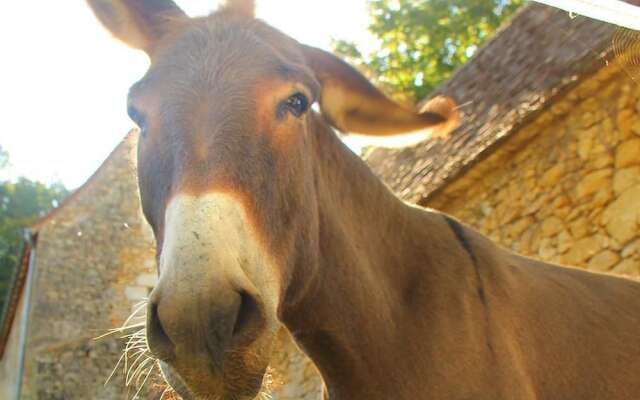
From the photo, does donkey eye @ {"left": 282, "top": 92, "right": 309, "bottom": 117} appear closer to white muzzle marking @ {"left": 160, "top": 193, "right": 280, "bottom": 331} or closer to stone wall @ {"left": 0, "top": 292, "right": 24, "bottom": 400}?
white muzzle marking @ {"left": 160, "top": 193, "right": 280, "bottom": 331}

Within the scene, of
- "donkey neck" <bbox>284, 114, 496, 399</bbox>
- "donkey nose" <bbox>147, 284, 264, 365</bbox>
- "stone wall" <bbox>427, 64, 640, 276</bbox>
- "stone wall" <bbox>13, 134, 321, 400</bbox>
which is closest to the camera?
"donkey nose" <bbox>147, 284, 264, 365</bbox>

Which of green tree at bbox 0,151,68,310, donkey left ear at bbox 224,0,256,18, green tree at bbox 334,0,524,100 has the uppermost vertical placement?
green tree at bbox 334,0,524,100

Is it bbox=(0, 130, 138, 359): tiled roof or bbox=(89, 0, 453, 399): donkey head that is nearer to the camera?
bbox=(89, 0, 453, 399): donkey head

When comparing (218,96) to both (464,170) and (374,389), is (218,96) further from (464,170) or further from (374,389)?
(464,170)

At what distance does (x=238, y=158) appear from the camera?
Answer: 2379mm

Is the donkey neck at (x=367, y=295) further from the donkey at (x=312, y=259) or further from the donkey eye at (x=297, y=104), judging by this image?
the donkey eye at (x=297, y=104)

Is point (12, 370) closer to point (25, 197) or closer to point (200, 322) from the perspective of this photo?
point (200, 322)

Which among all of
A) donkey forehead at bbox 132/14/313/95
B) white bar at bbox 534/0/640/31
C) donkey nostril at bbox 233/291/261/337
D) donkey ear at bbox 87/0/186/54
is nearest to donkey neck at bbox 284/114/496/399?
donkey forehead at bbox 132/14/313/95

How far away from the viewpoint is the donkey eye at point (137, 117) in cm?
266

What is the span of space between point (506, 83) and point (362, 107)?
19.7 ft

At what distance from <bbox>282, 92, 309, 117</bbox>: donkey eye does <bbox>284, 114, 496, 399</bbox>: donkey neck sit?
33 cm

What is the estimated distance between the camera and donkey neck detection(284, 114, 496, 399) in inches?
110

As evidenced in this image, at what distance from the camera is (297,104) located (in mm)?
2717

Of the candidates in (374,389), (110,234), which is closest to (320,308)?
(374,389)
